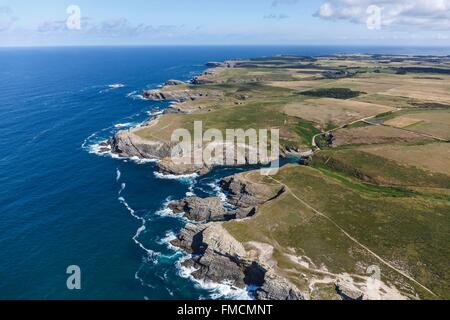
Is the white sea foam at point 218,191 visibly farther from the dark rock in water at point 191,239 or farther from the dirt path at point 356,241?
the dark rock in water at point 191,239

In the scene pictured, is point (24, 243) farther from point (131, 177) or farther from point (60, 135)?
point (60, 135)

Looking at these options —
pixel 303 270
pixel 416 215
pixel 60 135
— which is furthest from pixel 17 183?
pixel 416 215

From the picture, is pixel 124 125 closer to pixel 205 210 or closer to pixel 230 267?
pixel 205 210

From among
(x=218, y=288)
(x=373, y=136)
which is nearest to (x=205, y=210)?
(x=218, y=288)

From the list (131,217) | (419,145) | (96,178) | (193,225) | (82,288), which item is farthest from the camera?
(419,145)

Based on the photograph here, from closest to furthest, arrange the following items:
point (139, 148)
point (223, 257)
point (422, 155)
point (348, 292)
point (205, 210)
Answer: point (348, 292) → point (223, 257) → point (205, 210) → point (422, 155) → point (139, 148)
